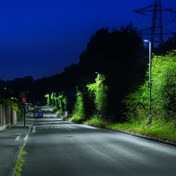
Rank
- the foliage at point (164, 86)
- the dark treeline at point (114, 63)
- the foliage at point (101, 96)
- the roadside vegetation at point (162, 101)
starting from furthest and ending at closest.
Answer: the foliage at point (101, 96) → the dark treeline at point (114, 63) → the foliage at point (164, 86) → the roadside vegetation at point (162, 101)

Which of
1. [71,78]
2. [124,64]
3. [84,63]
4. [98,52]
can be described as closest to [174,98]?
[124,64]

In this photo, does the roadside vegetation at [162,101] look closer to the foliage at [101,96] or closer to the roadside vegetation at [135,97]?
the roadside vegetation at [135,97]

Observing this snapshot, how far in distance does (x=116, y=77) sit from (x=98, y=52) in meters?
72.2

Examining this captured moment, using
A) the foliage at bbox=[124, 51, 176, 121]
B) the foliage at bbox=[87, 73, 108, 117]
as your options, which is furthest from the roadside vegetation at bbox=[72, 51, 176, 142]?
the foliage at bbox=[87, 73, 108, 117]

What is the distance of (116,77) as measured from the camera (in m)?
53.7

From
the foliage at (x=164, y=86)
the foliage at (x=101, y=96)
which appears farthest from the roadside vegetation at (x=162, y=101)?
the foliage at (x=101, y=96)

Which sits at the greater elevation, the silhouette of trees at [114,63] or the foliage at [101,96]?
the silhouette of trees at [114,63]

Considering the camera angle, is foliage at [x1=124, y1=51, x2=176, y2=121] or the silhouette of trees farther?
the silhouette of trees

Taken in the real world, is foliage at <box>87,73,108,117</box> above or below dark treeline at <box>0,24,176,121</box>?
below

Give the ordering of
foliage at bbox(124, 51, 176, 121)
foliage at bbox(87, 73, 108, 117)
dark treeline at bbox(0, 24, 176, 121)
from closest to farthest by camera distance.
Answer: foliage at bbox(124, 51, 176, 121) → dark treeline at bbox(0, 24, 176, 121) → foliage at bbox(87, 73, 108, 117)

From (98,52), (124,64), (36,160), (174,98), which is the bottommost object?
(36,160)

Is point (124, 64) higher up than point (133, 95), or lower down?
higher up

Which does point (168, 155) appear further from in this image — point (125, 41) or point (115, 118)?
point (125, 41)

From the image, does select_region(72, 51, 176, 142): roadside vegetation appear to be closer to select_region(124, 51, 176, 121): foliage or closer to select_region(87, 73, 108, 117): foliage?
select_region(124, 51, 176, 121): foliage
